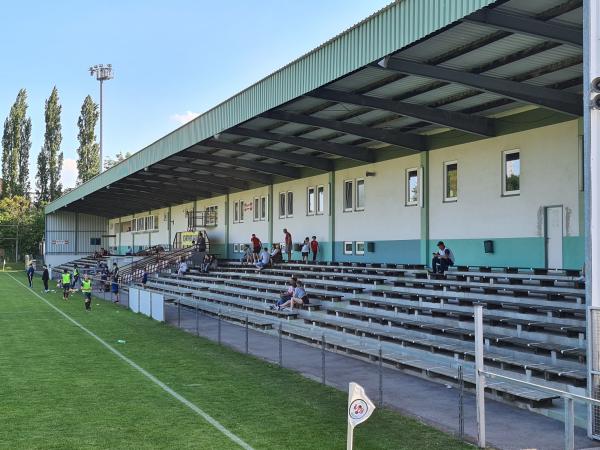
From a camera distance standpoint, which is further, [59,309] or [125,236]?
[125,236]

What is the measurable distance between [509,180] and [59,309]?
1937 cm

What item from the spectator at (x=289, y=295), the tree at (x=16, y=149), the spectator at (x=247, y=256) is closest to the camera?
the spectator at (x=289, y=295)

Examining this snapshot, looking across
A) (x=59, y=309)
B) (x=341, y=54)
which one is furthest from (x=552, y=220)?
(x=59, y=309)

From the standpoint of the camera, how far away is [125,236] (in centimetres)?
6569

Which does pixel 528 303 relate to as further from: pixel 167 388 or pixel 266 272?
pixel 266 272

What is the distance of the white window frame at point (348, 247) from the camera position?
26.2m

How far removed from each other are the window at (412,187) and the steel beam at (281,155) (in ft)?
17.8

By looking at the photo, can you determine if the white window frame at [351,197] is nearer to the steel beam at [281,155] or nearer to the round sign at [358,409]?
the steel beam at [281,155]

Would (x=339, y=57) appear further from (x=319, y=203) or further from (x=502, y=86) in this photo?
(x=319, y=203)

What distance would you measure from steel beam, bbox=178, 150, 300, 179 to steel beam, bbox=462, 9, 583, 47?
17.7 metres

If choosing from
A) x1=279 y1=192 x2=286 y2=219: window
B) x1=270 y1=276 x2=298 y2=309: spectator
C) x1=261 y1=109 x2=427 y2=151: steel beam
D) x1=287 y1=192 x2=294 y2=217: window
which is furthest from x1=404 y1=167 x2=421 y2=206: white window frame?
x1=279 y1=192 x2=286 y2=219: window

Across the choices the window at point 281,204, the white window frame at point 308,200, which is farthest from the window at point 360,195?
the window at point 281,204

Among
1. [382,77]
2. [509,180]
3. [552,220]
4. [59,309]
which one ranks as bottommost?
[59,309]

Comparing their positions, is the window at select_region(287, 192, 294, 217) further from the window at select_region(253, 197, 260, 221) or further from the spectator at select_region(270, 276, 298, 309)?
the spectator at select_region(270, 276, 298, 309)
